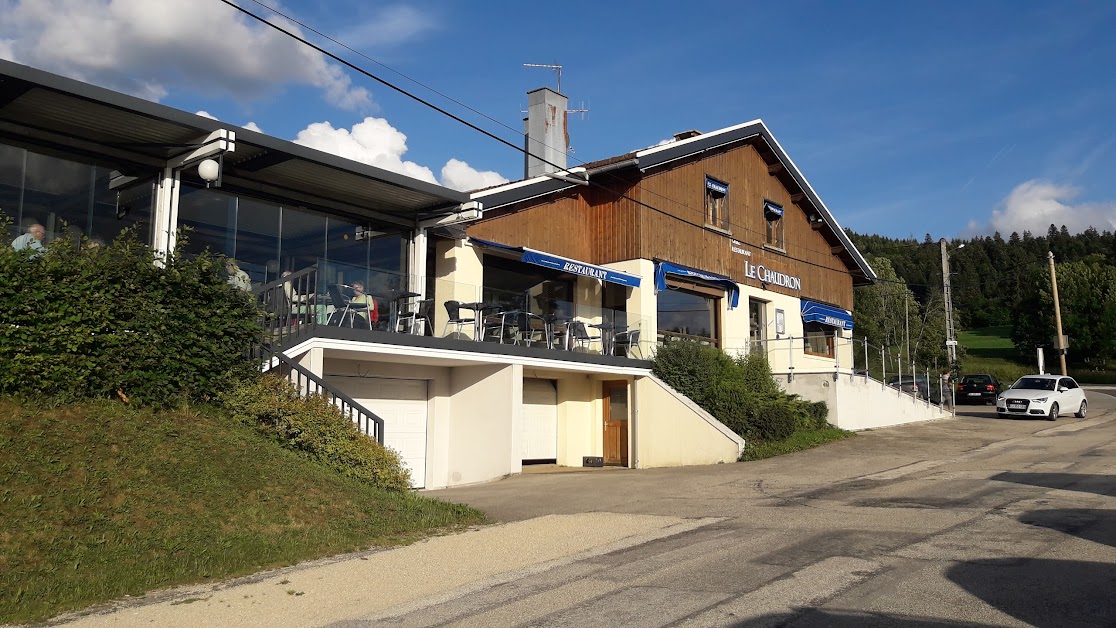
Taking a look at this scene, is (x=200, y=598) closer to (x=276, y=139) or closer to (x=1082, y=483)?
(x=276, y=139)

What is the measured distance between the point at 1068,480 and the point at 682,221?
12509mm

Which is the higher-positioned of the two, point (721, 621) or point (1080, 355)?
point (1080, 355)

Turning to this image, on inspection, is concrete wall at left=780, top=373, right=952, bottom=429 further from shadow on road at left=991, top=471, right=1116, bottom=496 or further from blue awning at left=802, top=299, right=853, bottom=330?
shadow on road at left=991, top=471, right=1116, bottom=496

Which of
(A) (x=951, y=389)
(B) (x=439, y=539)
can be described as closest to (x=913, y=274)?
(A) (x=951, y=389)

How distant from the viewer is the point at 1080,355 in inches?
2527

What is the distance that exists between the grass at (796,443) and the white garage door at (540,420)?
462 centimetres

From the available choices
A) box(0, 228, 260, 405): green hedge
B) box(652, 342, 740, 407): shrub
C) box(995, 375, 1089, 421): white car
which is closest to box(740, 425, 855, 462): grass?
box(652, 342, 740, 407): shrub

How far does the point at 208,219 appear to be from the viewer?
15125 mm

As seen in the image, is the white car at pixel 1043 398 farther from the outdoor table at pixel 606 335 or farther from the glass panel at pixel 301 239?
the glass panel at pixel 301 239

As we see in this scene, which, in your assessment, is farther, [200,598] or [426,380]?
[426,380]

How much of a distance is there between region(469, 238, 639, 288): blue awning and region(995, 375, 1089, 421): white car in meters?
13.3

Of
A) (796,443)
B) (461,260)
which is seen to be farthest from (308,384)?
(796,443)

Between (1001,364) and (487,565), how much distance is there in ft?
214

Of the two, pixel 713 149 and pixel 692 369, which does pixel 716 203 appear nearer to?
pixel 713 149
